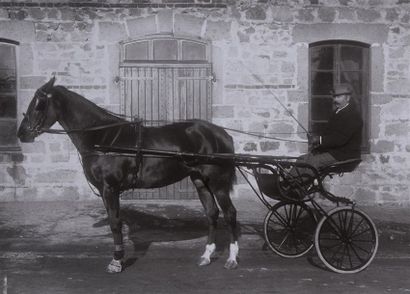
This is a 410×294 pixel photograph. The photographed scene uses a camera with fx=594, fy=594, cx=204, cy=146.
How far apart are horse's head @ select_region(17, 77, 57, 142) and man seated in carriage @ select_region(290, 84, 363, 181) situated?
285cm

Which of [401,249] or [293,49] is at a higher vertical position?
[293,49]

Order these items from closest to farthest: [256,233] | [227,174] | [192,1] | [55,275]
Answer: [55,275]
[227,174]
[256,233]
[192,1]

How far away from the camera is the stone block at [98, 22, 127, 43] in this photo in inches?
436

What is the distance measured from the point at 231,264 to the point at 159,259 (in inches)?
37.5

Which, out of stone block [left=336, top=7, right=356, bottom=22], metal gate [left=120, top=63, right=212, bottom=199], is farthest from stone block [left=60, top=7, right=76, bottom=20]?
stone block [left=336, top=7, right=356, bottom=22]

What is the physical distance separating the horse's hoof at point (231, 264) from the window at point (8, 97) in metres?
6.01

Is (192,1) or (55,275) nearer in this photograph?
(55,275)

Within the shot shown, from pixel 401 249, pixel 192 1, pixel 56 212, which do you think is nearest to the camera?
pixel 401 249

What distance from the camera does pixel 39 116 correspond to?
6.68 meters

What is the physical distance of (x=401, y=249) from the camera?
779 centimetres

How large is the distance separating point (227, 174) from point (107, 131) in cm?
150

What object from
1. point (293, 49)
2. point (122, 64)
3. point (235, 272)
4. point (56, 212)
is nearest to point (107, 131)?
point (235, 272)

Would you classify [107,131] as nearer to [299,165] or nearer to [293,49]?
[299,165]

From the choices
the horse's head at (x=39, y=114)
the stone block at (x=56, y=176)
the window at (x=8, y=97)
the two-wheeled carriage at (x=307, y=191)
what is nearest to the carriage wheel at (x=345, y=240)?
the two-wheeled carriage at (x=307, y=191)
